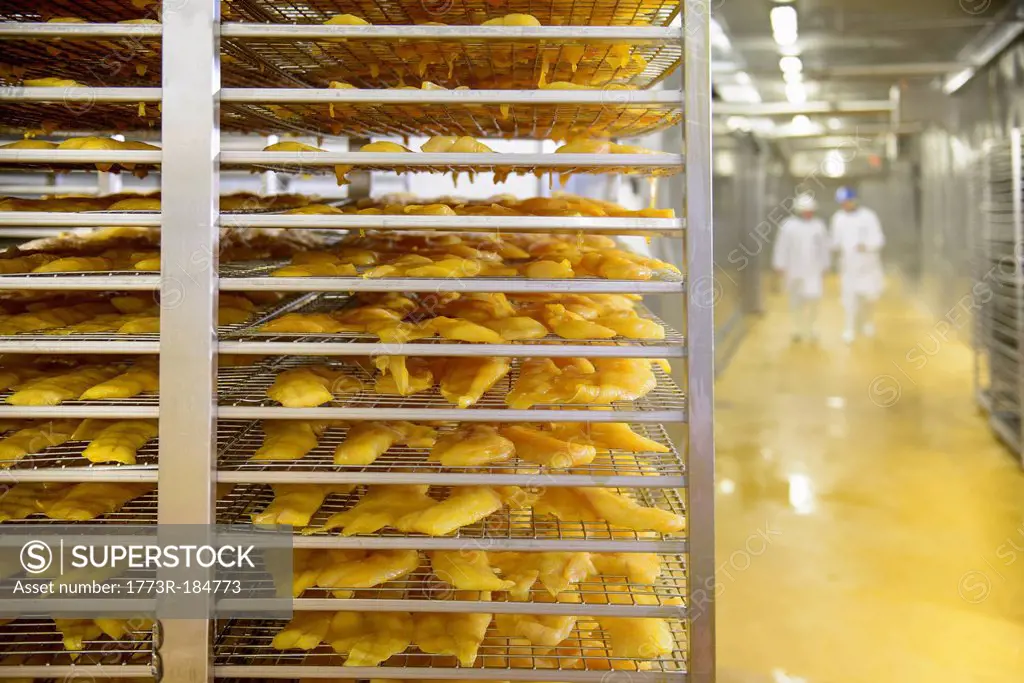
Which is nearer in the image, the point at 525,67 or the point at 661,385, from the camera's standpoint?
the point at 525,67

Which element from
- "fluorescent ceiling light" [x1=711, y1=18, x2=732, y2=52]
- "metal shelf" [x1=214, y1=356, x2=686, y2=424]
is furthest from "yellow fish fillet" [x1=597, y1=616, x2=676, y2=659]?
"fluorescent ceiling light" [x1=711, y1=18, x2=732, y2=52]

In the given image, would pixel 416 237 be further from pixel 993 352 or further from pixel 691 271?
pixel 993 352

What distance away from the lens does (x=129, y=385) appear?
1994mm

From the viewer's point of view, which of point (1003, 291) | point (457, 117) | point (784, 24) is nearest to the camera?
point (457, 117)

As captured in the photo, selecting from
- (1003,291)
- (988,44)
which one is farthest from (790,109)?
(1003,291)

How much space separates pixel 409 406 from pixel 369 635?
1.91 feet

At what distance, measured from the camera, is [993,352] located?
19.3 feet

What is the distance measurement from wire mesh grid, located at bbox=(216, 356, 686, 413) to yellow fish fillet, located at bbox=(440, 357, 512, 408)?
0.05m

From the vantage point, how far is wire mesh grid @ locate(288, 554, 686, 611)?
1933 mm

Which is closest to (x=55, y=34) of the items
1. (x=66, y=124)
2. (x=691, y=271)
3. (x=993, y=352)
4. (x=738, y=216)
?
(x=66, y=124)

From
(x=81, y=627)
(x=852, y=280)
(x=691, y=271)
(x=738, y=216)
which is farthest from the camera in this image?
(x=738, y=216)

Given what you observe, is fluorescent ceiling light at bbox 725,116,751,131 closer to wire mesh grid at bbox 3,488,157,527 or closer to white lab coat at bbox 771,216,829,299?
white lab coat at bbox 771,216,829,299

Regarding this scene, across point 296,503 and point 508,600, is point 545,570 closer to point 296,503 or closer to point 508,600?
point 508,600

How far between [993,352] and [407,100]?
572 cm
